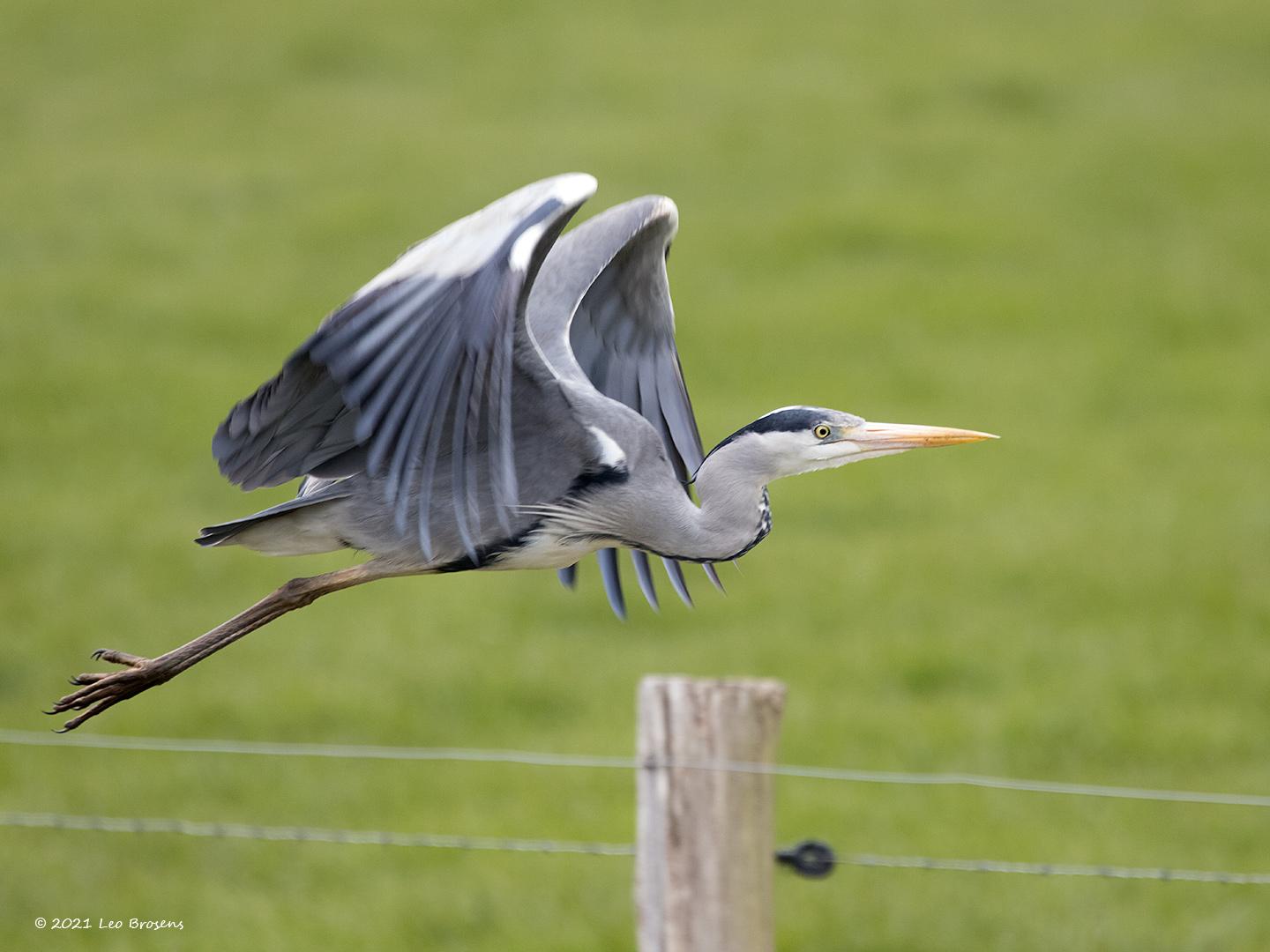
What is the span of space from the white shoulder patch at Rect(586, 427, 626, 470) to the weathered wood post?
93 cm

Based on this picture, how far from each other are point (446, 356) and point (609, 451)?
0.98 feet

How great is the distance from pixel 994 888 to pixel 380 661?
3.53 m

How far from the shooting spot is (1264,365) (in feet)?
36.1

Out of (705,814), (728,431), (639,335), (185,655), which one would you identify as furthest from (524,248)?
(728,431)

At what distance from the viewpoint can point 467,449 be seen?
7.90 feet

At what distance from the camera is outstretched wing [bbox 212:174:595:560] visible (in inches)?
91.4

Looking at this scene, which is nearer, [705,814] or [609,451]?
[609,451]

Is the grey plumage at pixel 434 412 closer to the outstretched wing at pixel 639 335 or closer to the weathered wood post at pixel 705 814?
the outstretched wing at pixel 639 335

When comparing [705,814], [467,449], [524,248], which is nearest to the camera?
[524,248]

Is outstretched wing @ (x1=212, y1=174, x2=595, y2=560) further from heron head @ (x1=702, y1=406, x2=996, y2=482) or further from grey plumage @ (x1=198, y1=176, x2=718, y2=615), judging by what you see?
heron head @ (x1=702, y1=406, x2=996, y2=482)

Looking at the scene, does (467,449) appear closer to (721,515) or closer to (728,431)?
(721,515)

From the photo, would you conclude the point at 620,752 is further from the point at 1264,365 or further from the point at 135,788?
the point at 1264,365

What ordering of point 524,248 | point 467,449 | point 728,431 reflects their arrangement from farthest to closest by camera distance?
point 728,431, point 467,449, point 524,248

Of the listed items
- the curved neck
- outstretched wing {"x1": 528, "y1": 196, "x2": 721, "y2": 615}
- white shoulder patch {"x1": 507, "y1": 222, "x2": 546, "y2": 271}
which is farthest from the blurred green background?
white shoulder patch {"x1": 507, "y1": 222, "x2": 546, "y2": 271}
